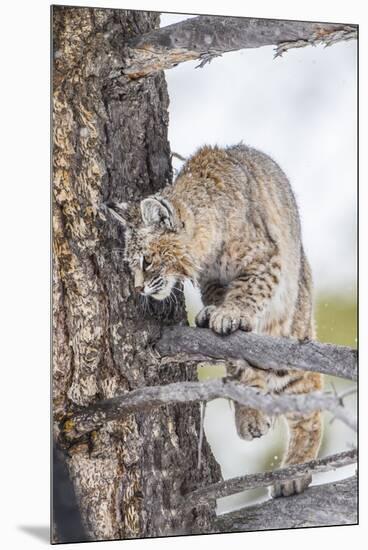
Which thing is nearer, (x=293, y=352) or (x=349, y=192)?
(x=293, y=352)

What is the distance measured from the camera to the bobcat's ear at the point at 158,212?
146 inches

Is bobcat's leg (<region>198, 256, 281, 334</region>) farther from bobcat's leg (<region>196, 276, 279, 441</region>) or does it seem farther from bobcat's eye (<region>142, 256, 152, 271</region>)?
bobcat's eye (<region>142, 256, 152, 271</region>)

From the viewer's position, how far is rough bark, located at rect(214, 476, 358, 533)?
153 inches

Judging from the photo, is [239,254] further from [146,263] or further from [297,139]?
[297,139]

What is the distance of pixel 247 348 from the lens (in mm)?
3713

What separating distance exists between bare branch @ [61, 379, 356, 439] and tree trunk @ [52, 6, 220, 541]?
1.3 inches

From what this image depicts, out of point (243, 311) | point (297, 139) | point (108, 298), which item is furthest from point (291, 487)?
point (297, 139)

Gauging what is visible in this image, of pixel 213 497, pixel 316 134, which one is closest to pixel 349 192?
pixel 316 134

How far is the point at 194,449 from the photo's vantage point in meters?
3.81

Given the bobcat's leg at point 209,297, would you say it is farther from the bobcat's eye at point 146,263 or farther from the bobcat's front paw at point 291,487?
the bobcat's front paw at point 291,487

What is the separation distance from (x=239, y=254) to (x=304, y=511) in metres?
0.99

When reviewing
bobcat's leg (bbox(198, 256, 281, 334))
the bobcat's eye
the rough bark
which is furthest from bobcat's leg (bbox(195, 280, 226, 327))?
the rough bark

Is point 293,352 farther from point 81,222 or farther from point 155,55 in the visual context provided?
point 155,55

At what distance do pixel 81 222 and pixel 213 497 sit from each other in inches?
42.6
